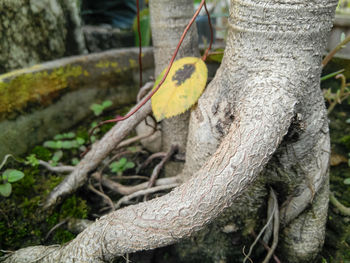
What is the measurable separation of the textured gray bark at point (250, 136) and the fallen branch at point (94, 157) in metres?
0.25

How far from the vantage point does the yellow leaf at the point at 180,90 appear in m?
0.94

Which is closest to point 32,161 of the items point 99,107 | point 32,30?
point 99,107

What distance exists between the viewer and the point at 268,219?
40.0 inches

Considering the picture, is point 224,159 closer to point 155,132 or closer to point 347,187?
point 155,132

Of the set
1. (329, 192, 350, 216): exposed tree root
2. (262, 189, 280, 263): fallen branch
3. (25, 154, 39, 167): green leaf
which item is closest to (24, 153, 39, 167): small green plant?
(25, 154, 39, 167): green leaf

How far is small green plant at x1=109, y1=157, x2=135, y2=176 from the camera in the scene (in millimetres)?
1340

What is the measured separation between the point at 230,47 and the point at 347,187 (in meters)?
0.86

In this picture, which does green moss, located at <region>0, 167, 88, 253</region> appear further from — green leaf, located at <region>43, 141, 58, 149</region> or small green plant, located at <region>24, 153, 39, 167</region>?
green leaf, located at <region>43, 141, 58, 149</region>

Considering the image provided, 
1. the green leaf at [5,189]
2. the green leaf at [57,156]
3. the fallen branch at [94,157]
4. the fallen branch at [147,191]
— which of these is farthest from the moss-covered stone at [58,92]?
the fallen branch at [147,191]

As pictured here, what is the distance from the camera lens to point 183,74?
975 mm

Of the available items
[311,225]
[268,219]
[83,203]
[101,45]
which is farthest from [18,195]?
[101,45]

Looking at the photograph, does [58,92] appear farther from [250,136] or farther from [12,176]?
[250,136]

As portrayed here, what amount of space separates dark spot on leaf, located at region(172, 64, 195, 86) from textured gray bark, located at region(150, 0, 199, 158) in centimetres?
24

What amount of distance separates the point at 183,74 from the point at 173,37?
0.32 metres
